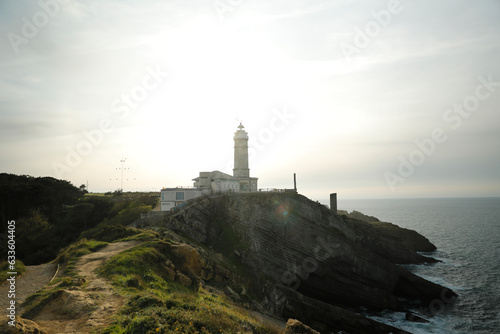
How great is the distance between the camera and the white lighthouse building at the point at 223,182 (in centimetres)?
4009

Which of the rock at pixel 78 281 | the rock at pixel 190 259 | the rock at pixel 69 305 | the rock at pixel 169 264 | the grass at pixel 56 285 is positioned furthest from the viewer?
the rock at pixel 190 259

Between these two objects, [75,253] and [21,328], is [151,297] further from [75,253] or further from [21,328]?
[75,253]

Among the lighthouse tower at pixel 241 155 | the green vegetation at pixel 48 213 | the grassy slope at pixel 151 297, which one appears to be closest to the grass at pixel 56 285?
the grassy slope at pixel 151 297

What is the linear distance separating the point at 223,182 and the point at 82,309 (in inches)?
1293

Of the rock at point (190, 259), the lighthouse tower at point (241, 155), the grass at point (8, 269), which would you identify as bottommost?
the rock at point (190, 259)

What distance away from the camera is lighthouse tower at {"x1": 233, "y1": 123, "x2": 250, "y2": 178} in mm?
50656

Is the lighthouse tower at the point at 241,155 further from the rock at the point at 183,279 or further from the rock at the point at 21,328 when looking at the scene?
the rock at the point at 21,328

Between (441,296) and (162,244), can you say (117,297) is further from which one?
(441,296)

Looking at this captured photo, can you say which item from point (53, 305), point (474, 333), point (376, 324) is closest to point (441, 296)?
point (474, 333)

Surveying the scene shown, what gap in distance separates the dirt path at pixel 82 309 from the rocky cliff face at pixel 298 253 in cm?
1698

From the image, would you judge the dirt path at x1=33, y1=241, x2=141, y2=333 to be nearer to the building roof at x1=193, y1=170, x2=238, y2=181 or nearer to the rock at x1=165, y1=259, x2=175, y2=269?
the rock at x1=165, y1=259, x2=175, y2=269

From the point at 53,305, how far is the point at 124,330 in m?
4.08

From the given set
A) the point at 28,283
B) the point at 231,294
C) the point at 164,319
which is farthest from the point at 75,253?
the point at 164,319

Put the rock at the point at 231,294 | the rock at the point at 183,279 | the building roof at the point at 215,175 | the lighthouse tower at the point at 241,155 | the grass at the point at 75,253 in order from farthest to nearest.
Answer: the lighthouse tower at the point at 241,155 → the building roof at the point at 215,175 → the rock at the point at 231,294 → the rock at the point at 183,279 → the grass at the point at 75,253
